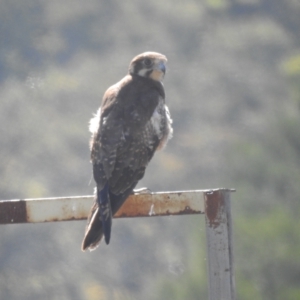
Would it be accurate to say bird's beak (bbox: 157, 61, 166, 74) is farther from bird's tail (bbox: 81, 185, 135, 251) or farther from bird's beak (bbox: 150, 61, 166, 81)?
bird's tail (bbox: 81, 185, 135, 251)

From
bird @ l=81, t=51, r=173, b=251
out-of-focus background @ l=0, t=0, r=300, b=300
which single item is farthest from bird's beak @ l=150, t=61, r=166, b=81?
out-of-focus background @ l=0, t=0, r=300, b=300

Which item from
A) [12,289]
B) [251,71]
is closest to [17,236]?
[12,289]

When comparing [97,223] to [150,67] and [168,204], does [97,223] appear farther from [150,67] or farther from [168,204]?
[150,67]

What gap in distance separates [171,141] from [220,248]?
68.4 ft

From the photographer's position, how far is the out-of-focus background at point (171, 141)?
18.8m

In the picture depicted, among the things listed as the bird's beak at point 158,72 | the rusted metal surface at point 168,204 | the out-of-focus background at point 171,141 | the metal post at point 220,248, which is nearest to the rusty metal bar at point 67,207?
the rusted metal surface at point 168,204

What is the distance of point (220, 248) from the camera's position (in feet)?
13.9

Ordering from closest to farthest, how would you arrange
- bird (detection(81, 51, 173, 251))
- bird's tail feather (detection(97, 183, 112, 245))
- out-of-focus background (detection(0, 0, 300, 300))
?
bird's tail feather (detection(97, 183, 112, 245))
bird (detection(81, 51, 173, 251))
out-of-focus background (detection(0, 0, 300, 300))

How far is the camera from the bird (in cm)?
505

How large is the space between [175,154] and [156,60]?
19241mm

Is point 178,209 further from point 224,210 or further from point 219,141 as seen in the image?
point 219,141

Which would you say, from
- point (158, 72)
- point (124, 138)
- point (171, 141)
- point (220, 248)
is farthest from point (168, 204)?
point (171, 141)

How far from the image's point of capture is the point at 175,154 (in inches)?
1017

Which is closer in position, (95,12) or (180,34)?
(180,34)
